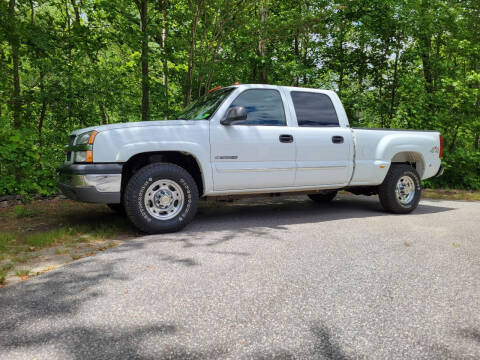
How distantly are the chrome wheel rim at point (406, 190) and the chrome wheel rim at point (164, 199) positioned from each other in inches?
164

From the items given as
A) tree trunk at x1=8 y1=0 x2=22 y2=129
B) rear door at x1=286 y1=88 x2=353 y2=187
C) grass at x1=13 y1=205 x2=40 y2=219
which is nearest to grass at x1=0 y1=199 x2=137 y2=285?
grass at x1=13 y1=205 x2=40 y2=219

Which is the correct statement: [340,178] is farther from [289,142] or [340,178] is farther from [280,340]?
[280,340]

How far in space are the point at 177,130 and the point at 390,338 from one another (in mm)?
3592

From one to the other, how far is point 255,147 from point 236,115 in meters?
0.64

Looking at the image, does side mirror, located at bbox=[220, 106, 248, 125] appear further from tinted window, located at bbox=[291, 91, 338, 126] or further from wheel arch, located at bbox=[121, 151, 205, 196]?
tinted window, located at bbox=[291, 91, 338, 126]

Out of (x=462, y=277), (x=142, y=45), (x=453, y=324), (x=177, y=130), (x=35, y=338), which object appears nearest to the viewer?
(x=35, y=338)

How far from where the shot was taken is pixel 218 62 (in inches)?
385

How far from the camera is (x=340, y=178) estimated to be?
20.0 ft

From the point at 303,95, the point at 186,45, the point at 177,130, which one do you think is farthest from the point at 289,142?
the point at 186,45

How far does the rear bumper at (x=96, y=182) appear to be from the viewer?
448 cm

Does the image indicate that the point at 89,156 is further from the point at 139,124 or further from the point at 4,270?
the point at 4,270

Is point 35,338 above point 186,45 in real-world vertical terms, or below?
below

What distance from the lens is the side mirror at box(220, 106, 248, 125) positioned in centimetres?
488

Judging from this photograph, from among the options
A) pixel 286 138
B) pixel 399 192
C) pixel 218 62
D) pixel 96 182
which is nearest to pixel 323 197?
pixel 399 192
